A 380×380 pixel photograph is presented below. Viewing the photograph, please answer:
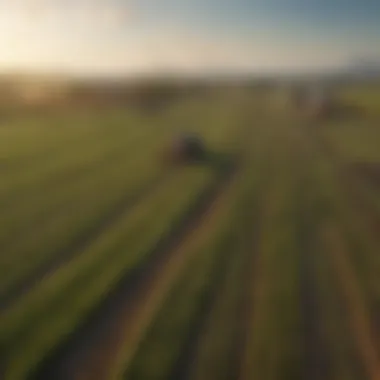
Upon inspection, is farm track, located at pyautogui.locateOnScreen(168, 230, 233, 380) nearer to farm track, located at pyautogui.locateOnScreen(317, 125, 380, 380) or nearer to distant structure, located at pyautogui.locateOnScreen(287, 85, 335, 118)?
farm track, located at pyautogui.locateOnScreen(317, 125, 380, 380)

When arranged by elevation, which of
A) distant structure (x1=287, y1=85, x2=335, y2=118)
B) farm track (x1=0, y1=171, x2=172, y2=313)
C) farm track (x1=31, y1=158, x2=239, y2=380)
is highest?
distant structure (x1=287, y1=85, x2=335, y2=118)

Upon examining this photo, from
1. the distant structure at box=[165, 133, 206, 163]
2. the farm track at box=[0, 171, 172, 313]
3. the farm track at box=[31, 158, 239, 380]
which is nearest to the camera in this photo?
the farm track at box=[31, 158, 239, 380]

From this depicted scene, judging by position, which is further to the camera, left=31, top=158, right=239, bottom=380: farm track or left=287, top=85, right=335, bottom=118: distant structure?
left=287, top=85, right=335, bottom=118: distant structure

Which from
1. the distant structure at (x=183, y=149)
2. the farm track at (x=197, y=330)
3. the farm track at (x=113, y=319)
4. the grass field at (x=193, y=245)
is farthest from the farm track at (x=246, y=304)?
the distant structure at (x=183, y=149)

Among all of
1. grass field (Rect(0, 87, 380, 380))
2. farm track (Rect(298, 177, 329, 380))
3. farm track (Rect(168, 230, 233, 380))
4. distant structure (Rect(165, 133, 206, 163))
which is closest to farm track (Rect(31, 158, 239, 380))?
grass field (Rect(0, 87, 380, 380))

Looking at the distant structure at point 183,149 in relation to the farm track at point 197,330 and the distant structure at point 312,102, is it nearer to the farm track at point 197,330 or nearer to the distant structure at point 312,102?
the distant structure at point 312,102

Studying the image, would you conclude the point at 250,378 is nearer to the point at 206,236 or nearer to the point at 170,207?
the point at 206,236

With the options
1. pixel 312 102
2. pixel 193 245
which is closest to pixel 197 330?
pixel 193 245

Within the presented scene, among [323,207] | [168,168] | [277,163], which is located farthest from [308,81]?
[168,168]

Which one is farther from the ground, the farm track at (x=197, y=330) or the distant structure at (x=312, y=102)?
the distant structure at (x=312, y=102)
